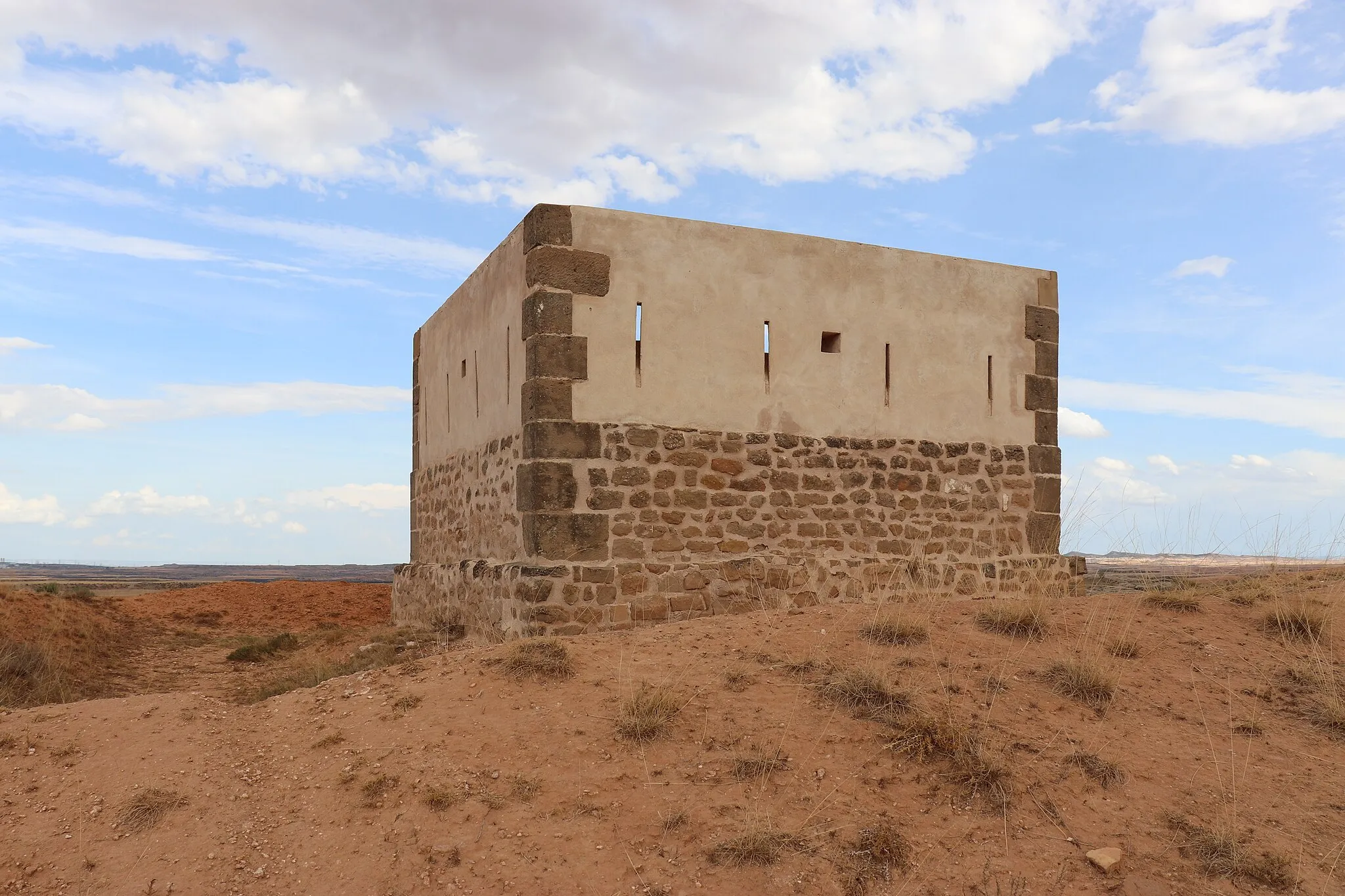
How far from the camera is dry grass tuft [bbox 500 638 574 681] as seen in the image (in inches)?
246

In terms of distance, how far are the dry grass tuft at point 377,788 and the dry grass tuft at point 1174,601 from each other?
607cm

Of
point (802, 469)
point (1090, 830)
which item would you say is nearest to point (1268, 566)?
point (802, 469)

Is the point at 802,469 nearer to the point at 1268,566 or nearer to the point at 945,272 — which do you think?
the point at 945,272

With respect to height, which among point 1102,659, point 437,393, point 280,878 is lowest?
point 280,878

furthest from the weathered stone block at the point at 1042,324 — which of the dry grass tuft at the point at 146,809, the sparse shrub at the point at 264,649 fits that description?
the sparse shrub at the point at 264,649

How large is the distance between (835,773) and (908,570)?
5.07m

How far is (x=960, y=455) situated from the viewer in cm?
1046

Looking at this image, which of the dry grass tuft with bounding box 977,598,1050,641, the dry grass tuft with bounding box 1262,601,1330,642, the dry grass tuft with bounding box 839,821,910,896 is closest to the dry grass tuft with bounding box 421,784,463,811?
the dry grass tuft with bounding box 839,821,910,896

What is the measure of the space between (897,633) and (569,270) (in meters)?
4.30

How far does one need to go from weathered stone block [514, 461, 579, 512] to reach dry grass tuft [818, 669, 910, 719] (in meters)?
3.29

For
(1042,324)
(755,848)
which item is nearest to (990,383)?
(1042,324)

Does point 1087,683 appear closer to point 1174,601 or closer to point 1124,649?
point 1124,649

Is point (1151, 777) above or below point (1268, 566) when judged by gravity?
below

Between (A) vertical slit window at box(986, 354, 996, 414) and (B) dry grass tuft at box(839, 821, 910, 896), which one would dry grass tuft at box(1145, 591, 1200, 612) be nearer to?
(A) vertical slit window at box(986, 354, 996, 414)
